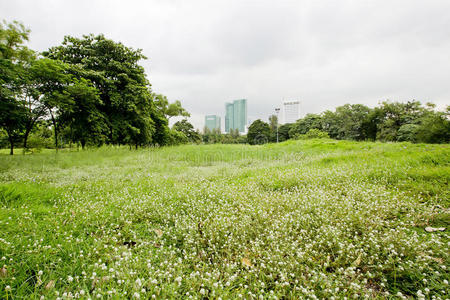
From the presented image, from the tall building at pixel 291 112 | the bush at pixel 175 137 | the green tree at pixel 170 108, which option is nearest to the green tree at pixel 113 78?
the bush at pixel 175 137

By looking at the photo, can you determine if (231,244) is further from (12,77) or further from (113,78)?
(113,78)

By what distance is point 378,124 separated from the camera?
1900 inches

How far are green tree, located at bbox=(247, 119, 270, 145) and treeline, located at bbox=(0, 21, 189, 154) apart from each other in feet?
175

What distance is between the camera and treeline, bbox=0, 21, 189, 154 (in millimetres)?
12852

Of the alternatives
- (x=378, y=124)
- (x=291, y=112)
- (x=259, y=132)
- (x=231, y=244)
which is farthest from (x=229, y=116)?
(x=231, y=244)

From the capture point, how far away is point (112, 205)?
3.90 meters

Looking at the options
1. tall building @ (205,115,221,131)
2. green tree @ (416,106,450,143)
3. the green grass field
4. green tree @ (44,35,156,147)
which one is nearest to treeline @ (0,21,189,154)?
green tree @ (44,35,156,147)

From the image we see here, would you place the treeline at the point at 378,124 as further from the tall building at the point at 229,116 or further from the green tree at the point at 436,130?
the tall building at the point at 229,116

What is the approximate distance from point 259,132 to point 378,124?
36376mm

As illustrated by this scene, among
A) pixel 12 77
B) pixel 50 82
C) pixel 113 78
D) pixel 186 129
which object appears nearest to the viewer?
pixel 12 77

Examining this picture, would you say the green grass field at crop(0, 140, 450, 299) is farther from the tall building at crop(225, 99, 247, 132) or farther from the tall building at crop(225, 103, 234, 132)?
the tall building at crop(225, 103, 234, 132)

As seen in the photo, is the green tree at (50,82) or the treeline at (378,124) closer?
the green tree at (50,82)

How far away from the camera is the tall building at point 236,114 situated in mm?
174375

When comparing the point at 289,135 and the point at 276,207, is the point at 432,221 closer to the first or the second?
the point at 276,207
